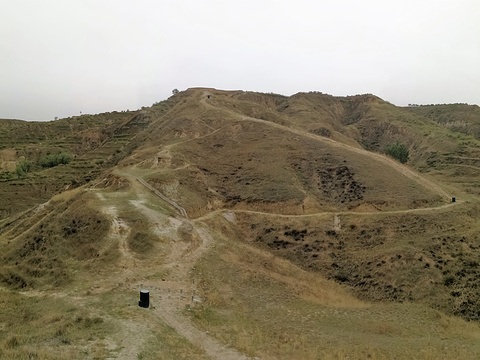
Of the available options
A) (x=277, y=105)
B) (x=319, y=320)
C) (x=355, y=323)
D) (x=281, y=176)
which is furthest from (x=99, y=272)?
(x=277, y=105)

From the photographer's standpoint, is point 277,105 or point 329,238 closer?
point 329,238

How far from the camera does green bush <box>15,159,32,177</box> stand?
54575mm

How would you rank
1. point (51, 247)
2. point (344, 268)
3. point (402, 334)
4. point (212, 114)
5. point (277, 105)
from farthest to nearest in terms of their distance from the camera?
point (277, 105)
point (212, 114)
point (344, 268)
point (51, 247)
point (402, 334)

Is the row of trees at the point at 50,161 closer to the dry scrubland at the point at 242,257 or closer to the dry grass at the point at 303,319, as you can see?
the dry scrubland at the point at 242,257

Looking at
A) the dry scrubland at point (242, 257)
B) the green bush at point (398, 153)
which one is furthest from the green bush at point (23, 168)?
the green bush at point (398, 153)

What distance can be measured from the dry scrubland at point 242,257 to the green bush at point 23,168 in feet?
17.7

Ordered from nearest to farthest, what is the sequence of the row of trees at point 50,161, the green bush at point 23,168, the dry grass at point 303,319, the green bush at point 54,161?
the dry grass at point 303,319, the green bush at point 23,168, the row of trees at point 50,161, the green bush at point 54,161

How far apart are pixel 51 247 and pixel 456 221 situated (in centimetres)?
2888

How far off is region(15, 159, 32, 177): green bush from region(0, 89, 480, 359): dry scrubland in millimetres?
5398

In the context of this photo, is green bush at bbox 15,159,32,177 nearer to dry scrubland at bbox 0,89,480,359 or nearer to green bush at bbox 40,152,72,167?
green bush at bbox 40,152,72,167

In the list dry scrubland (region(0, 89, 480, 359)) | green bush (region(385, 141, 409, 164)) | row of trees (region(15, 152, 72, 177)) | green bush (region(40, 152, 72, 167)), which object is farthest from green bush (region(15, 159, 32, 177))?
green bush (region(385, 141, 409, 164))

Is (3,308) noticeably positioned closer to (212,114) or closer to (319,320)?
(319,320)

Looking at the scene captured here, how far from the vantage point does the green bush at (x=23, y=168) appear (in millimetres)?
54575

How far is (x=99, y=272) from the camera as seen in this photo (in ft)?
62.4
